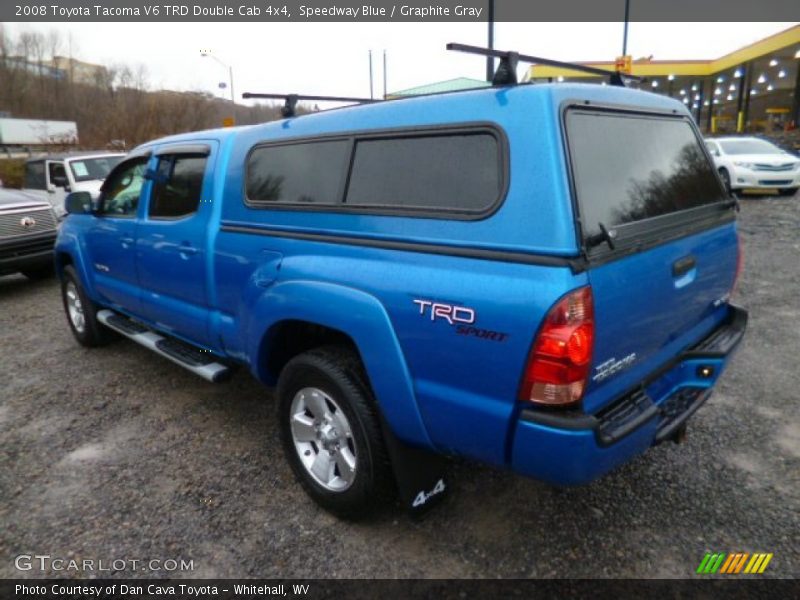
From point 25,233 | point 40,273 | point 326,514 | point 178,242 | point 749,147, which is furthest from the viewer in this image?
point 749,147

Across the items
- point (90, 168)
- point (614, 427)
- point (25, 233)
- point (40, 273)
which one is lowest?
point (40, 273)

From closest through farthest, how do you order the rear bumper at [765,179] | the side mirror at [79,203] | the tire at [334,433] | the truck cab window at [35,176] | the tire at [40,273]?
the tire at [334,433] < the side mirror at [79,203] < the tire at [40,273] < the truck cab window at [35,176] < the rear bumper at [765,179]

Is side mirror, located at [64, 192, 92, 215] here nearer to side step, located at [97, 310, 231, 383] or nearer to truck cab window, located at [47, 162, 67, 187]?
side step, located at [97, 310, 231, 383]

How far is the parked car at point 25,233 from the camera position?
748cm

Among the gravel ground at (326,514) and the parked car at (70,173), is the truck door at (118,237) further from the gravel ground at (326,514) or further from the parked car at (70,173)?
the parked car at (70,173)

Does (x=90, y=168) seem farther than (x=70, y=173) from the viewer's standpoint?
Yes

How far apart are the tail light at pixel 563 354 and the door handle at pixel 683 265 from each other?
27.2 inches

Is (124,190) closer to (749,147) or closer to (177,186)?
(177,186)

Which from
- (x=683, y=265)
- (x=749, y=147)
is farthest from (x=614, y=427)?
(x=749, y=147)

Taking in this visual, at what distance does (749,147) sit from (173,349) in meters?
14.2

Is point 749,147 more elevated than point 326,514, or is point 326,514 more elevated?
point 749,147

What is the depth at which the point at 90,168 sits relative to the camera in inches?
433

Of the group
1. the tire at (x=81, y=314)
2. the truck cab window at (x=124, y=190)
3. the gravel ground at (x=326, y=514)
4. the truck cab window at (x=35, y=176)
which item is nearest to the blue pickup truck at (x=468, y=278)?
the gravel ground at (x=326, y=514)

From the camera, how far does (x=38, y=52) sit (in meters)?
50.3
